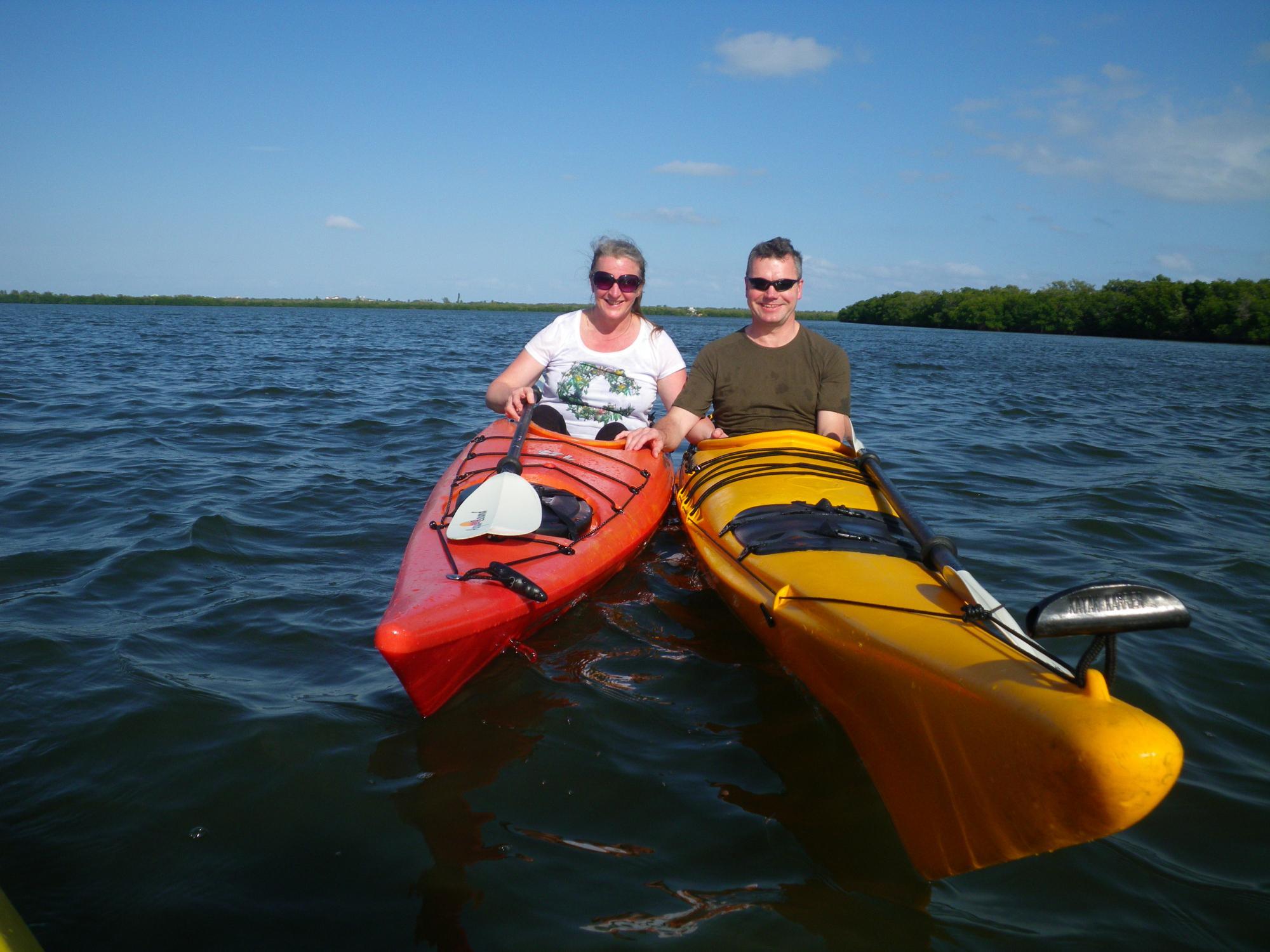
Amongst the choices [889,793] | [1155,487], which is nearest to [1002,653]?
[889,793]

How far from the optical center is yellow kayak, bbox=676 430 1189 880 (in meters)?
1.70

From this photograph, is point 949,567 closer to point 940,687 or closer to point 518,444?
point 940,687

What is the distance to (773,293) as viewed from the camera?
4.54 metres

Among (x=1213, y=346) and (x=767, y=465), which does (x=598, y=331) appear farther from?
(x=1213, y=346)

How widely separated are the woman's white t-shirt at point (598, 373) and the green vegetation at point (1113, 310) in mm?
45373

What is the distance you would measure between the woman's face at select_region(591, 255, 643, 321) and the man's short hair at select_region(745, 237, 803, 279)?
725 millimetres

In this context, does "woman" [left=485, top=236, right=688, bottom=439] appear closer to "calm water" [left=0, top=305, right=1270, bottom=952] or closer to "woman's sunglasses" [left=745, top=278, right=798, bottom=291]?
"woman's sunglasses" [left=745, top=278, right=798, bottom=291]

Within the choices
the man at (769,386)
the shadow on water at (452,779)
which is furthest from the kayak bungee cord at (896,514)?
the shadow on water at (452,779)

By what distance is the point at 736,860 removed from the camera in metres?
2.33

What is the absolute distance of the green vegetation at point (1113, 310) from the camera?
Answer: 40219 mm

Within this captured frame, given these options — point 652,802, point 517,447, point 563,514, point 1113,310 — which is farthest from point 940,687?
point 1113,310

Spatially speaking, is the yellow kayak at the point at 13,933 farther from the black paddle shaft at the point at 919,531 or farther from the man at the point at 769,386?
the man at the point at 769,386

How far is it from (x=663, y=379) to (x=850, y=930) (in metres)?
3.65

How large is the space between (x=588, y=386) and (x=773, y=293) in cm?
134
